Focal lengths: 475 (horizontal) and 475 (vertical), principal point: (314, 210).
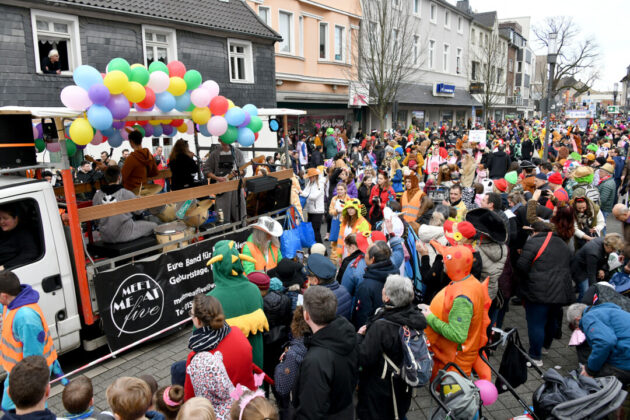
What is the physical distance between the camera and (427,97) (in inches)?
1430

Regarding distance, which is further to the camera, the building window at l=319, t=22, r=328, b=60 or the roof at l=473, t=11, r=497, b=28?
the roof at l=473, t=11, r=497, b=28

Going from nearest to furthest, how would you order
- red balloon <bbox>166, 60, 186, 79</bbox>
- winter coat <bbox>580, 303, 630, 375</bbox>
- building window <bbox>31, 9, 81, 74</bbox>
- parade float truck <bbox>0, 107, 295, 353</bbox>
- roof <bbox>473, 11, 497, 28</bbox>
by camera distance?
winter coat <bbox>580, 303, 630, 375</bbox> < parade float truck <bbox>0, 107, 295, 353</bbox> < red balloon <bbox>166, 60, 186, 79</bbox> < building window <bbox>31, 9, 81, 74</bbox> < roof <bbox>473, 11, 497, 28</bbox>

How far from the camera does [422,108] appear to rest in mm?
38344

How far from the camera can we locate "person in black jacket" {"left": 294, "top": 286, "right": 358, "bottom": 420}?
9.46 feet

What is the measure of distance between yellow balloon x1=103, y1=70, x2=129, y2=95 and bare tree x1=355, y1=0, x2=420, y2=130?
69.2 ft

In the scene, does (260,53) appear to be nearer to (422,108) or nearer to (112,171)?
(112,171)

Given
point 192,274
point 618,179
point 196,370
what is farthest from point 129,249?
point 618,179

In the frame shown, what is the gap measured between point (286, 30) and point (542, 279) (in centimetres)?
2000

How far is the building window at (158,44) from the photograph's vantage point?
15.5m

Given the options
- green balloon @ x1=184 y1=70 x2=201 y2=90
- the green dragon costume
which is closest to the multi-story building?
green balloon @ x1=184 y1=70 x2=201 y2=90

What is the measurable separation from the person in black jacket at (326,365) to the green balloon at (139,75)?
152 inches

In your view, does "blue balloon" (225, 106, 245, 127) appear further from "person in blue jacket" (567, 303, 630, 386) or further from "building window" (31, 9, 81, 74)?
"building window" (31, 9, 81, 74)

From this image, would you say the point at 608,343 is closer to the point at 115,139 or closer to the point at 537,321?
the point at 537,321

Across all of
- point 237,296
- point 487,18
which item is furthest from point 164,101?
point 487,18
